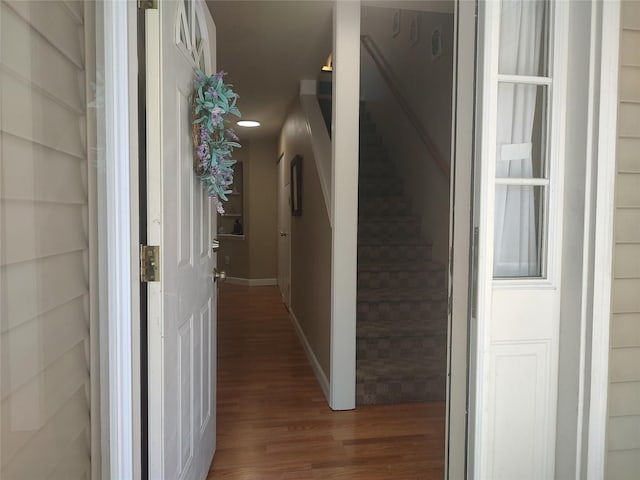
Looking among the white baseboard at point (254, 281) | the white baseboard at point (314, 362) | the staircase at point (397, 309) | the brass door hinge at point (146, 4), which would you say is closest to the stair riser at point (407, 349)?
the staircase at point (397, 309)

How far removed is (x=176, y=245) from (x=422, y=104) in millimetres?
2939

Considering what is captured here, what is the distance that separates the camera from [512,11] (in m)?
1.32

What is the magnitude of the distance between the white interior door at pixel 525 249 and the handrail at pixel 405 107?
186 cm

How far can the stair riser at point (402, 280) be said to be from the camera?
10.9 ft

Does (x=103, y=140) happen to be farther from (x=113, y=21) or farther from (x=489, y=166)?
(x=489, y=166)

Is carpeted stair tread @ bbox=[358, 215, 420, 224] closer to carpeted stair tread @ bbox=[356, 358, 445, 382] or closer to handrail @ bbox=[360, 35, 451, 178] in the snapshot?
handrail @ bbox=[360, 35, 451, 178]

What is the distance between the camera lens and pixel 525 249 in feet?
4.42

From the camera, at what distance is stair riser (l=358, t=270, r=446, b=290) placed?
3.33 metres

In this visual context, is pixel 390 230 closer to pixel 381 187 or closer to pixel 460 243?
pixel 381 187

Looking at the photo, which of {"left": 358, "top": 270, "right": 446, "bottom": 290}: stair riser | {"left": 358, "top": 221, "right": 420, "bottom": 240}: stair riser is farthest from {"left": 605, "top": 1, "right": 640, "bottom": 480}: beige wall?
{"left": 358, "top": 221, "right": 420, "bottom": 240}: stair riser

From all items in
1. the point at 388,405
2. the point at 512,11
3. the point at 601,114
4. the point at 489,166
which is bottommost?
the point at 388,405

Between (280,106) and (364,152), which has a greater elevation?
(280,106)

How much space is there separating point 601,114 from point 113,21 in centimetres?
137

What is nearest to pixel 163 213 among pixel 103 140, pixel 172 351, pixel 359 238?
pixel 103 140
